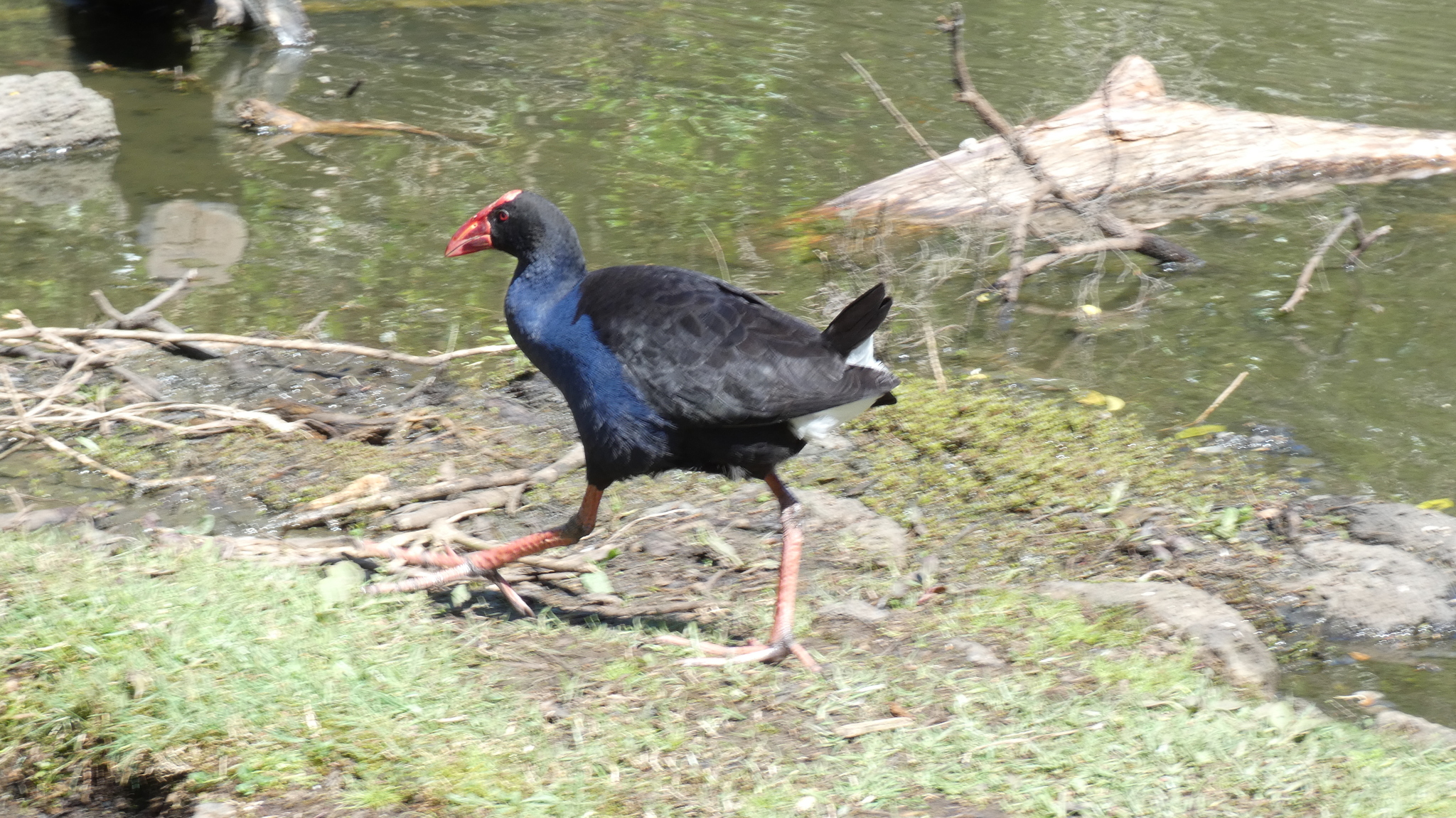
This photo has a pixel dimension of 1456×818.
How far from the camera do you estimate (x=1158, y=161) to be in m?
7.75

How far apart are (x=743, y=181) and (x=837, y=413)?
5337 millimetres

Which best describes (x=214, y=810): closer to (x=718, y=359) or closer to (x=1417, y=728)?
(x=718, y=359)

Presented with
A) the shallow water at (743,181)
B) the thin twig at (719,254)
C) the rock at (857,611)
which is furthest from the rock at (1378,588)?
the thin twig at (719,254)

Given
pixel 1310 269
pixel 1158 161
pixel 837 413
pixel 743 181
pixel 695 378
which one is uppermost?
pixel 695 378

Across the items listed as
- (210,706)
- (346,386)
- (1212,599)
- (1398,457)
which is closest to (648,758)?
(210,706)

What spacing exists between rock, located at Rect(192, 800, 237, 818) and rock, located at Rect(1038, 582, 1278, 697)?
237cm

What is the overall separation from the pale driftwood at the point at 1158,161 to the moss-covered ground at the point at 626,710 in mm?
3907

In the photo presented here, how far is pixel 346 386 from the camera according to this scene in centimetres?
569

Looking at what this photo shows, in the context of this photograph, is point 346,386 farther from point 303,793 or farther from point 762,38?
point 762,38

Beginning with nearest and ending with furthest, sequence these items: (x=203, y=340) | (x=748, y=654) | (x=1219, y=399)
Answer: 1. (x=748, y=654)
2. (x=203, y=340)
3. (x=1219, y=399)

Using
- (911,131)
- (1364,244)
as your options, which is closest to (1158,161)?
(1364,244)

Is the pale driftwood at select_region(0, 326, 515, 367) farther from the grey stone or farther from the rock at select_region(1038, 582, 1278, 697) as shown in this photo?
the grey stone

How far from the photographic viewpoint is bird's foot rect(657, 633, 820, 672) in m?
3.43

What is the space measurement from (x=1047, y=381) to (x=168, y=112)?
7194mm
